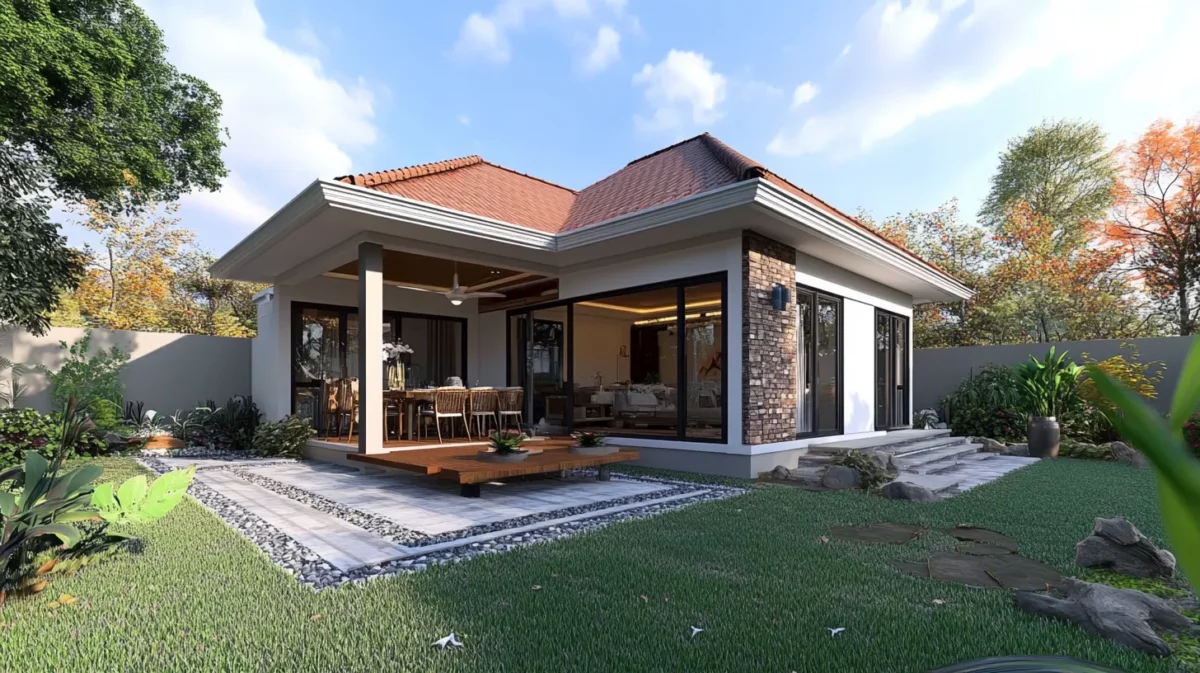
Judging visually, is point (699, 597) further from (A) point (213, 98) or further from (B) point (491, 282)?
(A) point (213, 98)

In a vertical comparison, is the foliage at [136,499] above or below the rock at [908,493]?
above

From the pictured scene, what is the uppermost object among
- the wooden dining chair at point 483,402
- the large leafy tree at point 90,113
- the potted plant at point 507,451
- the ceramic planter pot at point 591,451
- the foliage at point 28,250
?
the large leafy tree at point 90,113

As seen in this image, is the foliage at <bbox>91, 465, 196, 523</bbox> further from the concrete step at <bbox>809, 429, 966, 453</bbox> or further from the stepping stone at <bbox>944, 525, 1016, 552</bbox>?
the concrete step at <bbox>809, 429, 966, 453</bbox>

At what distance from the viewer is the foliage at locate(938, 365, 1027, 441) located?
10906 millimetres

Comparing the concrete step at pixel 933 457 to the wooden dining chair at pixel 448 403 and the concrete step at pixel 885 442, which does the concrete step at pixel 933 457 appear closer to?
the concrete step at pixel 885 442

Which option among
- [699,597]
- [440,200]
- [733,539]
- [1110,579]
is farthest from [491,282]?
[1110,579]

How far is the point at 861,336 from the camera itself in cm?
973

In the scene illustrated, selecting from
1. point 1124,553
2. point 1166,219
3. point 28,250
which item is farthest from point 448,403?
point 1166,219

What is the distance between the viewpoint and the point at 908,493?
580 cm

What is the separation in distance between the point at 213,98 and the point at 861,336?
15.0 m

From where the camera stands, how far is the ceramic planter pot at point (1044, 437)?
9289mm

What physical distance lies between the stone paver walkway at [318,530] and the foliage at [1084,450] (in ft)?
33.3

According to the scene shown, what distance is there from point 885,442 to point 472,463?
6011mm

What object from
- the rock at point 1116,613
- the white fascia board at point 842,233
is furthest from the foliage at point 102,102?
the rock at point 1116,613
